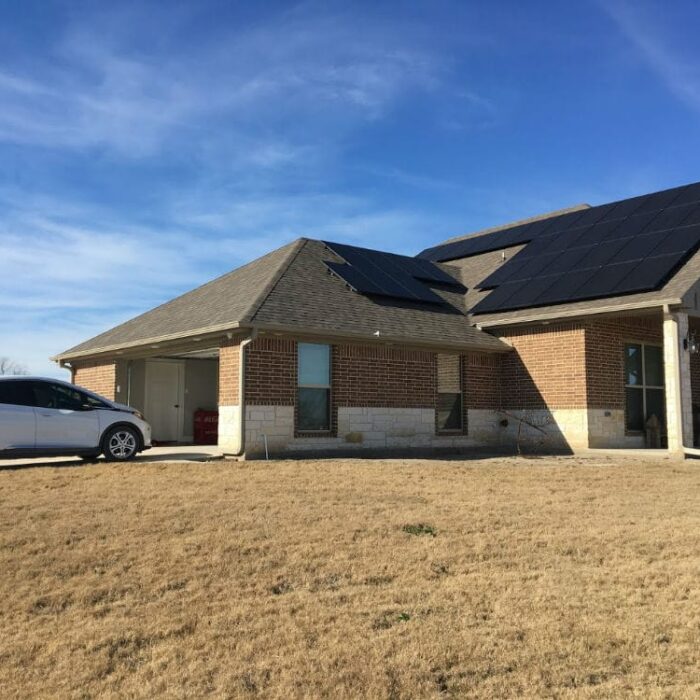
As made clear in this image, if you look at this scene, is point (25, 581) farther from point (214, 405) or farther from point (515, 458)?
point (214, 405)

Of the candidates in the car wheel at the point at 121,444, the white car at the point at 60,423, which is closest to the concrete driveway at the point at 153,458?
the car wheel at the point at 121,444

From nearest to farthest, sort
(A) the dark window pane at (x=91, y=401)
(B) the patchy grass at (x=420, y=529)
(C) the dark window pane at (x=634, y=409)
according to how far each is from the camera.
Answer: (B) the patchy grass at (x=420, y=529) → (A) the dark window pane at (x=91, y=401) → (C) the dark window pane at (x=634, y=409)

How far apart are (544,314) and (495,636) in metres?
12.3

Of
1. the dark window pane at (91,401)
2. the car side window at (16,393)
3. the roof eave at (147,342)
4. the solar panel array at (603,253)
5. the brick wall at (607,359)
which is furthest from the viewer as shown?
the brick wall at (607,359)

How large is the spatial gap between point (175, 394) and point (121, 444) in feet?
21.0

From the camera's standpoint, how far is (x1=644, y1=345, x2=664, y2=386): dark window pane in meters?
17.3

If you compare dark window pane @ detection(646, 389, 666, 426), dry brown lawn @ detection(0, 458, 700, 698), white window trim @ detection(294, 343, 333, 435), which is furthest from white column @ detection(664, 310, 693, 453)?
white window trim @ detection(294, 343, 333, 435)

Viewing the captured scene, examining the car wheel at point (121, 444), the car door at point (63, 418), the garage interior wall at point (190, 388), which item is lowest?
the car wheel at point (121, 444)

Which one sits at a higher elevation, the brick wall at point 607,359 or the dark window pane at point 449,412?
the brick wall at point 607,359

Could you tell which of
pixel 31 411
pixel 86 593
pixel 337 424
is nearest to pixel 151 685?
pixel 86 593

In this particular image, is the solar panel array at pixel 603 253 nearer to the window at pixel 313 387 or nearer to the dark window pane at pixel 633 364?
the dark window pane at pixel 633 364

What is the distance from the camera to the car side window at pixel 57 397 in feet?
39.5

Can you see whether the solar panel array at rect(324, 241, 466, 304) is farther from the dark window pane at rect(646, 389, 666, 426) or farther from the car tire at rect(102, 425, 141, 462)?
the car tire at rect(102, 425, 141, 462)

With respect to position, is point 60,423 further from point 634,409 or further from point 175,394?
point 634,409
